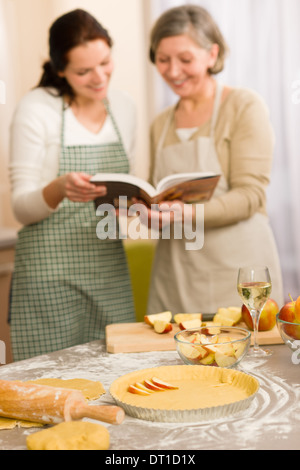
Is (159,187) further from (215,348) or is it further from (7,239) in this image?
(7,239)

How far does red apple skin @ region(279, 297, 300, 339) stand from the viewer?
3.72 ft

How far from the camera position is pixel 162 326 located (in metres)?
1.38

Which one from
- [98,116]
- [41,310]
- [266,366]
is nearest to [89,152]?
[98,116]

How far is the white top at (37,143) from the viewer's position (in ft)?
6.37

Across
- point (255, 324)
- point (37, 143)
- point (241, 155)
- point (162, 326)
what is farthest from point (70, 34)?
point (255, 324)

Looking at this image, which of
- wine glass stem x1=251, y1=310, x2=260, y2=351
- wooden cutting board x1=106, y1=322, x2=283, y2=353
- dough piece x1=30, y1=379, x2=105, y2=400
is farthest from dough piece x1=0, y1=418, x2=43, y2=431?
wine glass stem x1=251, y1=310, x2=260, y2=351

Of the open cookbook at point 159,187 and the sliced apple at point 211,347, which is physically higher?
the open cookbook at point 159,187

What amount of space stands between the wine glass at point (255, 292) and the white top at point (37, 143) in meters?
0.84

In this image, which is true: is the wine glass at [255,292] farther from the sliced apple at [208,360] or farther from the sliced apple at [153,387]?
the sliced apple at [153,387]

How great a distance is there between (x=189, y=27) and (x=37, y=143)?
0.61m

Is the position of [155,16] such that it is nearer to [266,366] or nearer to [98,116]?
[98,116]

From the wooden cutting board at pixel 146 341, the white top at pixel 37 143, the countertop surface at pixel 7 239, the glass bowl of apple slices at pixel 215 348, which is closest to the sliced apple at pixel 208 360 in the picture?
the glass bowl of apple slices at pixel 215 348

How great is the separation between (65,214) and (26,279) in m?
0.24

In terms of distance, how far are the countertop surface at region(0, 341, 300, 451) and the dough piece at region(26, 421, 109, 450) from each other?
0.03 meters
